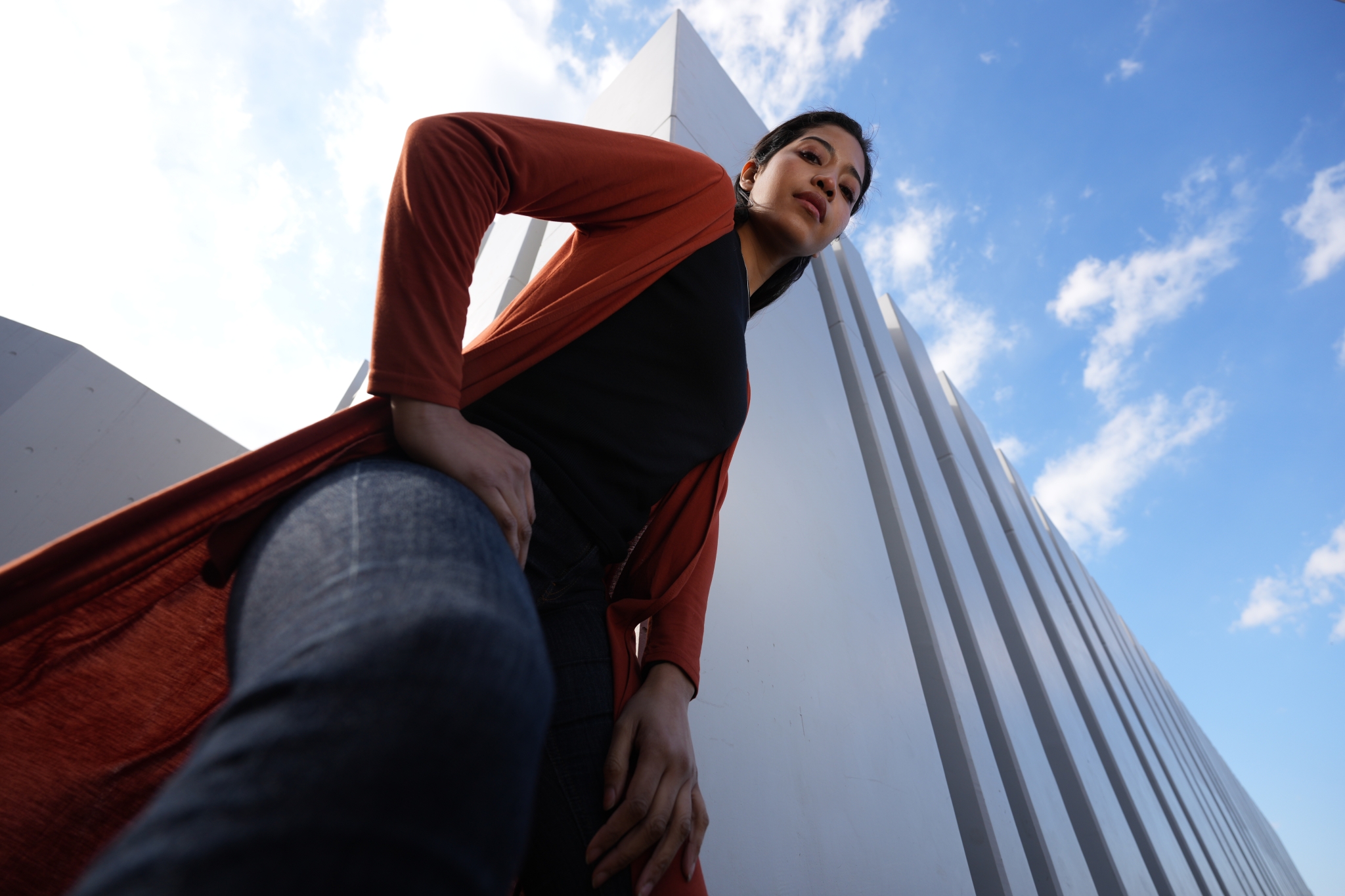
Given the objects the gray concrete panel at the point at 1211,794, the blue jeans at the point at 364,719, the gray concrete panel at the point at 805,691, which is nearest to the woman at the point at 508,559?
the blue jeans at the point at 364,719

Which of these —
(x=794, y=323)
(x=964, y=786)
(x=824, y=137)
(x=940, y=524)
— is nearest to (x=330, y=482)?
(x=824, y=137)

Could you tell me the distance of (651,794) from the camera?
45cm

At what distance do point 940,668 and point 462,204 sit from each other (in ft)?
6.39

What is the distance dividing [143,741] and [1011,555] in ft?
15.6

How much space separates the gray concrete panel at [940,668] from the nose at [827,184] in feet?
4.95

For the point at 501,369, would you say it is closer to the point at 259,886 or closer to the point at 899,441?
the point at 259,886

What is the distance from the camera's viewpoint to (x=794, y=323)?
193cm

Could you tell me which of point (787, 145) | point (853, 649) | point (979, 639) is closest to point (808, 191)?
point (787, 145)

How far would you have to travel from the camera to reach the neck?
793mm

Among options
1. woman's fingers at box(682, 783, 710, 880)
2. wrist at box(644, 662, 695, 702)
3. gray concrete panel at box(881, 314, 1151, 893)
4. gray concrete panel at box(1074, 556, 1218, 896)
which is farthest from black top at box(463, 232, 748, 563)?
gray concrete panel at box(1074, 556, 1218, 896)

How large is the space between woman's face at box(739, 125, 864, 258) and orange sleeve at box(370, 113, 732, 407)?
0.82 feet

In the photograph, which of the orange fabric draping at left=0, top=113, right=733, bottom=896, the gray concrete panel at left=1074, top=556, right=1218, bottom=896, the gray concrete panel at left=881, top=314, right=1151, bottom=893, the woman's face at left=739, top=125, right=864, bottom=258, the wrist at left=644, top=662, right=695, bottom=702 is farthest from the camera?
the gray concrete panel at left=1074, top=556, right=1218, bottom=896

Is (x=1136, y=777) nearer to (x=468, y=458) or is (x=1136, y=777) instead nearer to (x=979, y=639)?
(x=979, y=639)

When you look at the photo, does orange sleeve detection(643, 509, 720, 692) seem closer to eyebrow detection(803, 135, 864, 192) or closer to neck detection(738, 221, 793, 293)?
neck detection(738, 221, 793, 293)
